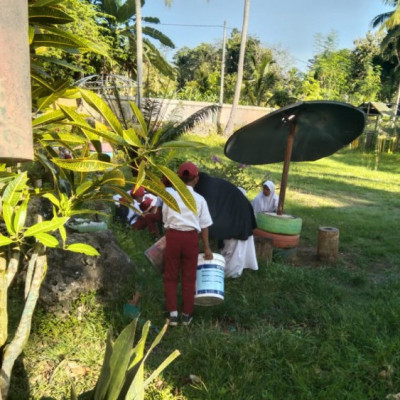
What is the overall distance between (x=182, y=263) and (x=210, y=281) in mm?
296

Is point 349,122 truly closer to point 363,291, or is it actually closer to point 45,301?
point 363,291

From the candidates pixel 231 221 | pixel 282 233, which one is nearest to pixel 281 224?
pixel 282 233

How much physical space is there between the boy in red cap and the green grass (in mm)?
179

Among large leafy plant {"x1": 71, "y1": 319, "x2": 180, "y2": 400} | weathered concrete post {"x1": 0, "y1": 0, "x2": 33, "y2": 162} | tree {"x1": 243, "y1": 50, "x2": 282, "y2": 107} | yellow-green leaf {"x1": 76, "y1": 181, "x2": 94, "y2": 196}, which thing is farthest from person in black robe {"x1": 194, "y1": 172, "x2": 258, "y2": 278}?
tree {"x1": 243, "y1": 50, "x2": 282, "y2": 107}

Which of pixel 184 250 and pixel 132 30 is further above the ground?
pixel 132 30

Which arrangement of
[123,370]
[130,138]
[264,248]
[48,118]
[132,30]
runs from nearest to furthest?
[130,138] < [48,118] < [123,370] < [264,248] < [132,30]

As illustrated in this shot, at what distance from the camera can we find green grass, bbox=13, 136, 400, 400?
9.39ft

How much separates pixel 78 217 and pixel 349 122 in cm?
360

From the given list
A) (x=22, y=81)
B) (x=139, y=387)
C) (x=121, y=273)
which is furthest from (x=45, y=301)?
(x=22, y=81)

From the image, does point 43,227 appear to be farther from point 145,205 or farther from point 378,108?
point 378,108

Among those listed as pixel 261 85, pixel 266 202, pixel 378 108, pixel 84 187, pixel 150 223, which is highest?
pixel 261 85

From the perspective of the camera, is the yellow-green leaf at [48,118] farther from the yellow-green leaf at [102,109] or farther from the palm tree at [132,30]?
the palm tree at [132,30]

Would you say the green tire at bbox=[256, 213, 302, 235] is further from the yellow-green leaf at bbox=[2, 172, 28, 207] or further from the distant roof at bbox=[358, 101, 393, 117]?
the distant roof at bbox=[358, 101, 393, 117]

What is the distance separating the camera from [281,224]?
19.0 ft
